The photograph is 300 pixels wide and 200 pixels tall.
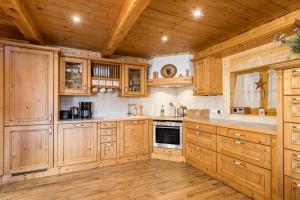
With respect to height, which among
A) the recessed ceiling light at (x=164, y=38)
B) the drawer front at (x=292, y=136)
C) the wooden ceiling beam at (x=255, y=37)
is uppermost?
the recessed ceiling light at (x=164, y=38)

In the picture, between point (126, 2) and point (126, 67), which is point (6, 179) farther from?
point (126, 2)

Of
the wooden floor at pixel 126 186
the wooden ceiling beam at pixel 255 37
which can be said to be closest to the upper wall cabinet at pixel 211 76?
the wooden ceiling beam at pixel 255 37

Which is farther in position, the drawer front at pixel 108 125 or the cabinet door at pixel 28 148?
the drawer front at pixel 108 125

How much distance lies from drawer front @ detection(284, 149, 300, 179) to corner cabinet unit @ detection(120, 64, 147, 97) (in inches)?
115

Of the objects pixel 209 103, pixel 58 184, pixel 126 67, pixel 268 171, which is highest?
pixel 126 67

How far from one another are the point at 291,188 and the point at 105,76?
3.52 metres

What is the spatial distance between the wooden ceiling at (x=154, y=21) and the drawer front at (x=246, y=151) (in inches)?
66.5

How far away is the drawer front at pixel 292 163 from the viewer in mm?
1910

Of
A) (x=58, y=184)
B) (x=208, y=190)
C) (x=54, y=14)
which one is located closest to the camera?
(x=54, y=14)

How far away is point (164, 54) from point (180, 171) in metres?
2.62

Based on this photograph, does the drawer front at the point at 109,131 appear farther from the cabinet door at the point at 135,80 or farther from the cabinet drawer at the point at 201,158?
the cabinet drawer at the point at 201,158

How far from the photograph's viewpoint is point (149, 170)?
339 centimetres

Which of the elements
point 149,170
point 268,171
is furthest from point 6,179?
point 268,171

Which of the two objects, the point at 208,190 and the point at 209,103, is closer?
the point at 208,190
